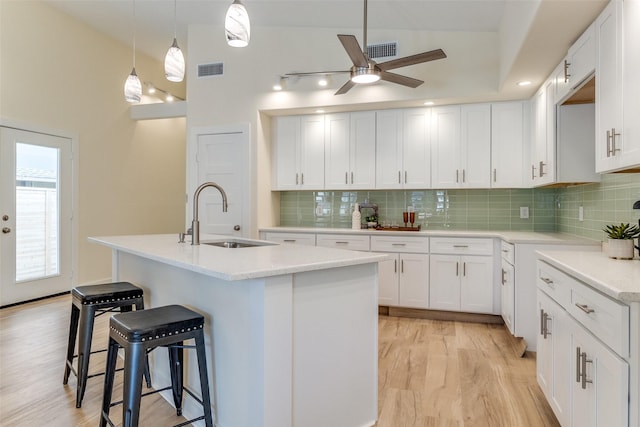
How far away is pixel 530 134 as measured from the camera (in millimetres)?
3969

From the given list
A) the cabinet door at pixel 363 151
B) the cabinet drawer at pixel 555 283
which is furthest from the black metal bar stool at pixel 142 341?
the cabinet door at pixel 363 151

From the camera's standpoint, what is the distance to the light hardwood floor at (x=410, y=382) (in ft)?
7.22

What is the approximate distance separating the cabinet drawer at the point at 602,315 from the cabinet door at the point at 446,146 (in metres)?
2.62

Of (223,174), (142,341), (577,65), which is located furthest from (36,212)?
(577,65)

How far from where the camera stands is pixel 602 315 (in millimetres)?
1465

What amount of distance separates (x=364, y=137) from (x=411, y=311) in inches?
79.2

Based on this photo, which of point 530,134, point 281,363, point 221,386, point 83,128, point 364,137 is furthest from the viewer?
A: point 83,128

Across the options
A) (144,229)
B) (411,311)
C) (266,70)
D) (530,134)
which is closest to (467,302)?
(411,311)

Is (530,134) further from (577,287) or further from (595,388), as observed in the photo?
(595,388)

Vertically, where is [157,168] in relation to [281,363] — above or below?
above

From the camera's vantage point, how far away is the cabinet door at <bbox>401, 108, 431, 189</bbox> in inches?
172

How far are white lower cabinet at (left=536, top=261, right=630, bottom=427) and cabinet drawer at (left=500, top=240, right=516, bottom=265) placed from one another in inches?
36.6

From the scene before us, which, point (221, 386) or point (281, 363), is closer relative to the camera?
point (281, 363)

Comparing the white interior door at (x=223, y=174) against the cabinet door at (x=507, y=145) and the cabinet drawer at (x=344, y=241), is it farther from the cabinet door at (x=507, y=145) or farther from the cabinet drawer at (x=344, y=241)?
the cabinet door at (x=507, y=145)
